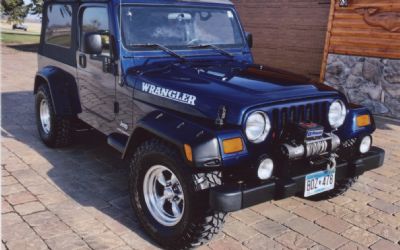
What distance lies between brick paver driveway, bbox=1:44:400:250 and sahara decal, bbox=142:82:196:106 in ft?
3.55

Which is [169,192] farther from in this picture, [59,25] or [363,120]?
[59,25]

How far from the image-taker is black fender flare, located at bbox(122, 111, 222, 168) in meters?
2.59

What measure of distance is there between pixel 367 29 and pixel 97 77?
555cm

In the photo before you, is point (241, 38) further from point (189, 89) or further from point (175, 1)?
point (189, 89)

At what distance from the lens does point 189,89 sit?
307 cm

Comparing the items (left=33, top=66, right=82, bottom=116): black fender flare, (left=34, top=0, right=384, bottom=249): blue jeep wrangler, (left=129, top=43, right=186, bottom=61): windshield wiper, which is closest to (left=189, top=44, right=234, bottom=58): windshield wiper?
(left=34, top=0, right=384, bottom=249): blue jeep wrangler

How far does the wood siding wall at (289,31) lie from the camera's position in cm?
860

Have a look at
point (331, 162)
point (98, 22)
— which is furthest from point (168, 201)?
point (98, 22)

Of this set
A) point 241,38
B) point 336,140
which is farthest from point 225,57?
point 336,140

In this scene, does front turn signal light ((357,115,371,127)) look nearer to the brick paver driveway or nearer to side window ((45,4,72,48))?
the brick paver driveway

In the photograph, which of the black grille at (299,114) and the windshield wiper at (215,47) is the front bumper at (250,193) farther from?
the windshield wiper at (215,47)

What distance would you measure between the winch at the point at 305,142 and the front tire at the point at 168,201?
649 millimetres

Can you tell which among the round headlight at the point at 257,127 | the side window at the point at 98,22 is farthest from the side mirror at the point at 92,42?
the round headlight at the point at 257,127

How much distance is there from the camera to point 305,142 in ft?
9.39
